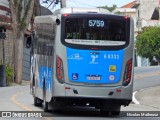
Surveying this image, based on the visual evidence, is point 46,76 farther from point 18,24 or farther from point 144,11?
A: point 144,11

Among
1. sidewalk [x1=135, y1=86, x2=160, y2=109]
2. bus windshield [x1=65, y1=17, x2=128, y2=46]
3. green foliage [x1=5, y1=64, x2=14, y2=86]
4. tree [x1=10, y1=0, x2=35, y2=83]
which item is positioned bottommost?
green foliage [x1=5, y1=64, x2=14, y2=86]

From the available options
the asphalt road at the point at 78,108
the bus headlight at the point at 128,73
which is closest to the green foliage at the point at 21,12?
the asphalt road at the point at 78,108

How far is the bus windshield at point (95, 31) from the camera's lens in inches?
736

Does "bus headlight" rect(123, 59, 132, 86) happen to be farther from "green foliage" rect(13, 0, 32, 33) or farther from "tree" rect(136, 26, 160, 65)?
"tree" rect(136, 26, 160, 65)

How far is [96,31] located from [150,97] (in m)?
11.2

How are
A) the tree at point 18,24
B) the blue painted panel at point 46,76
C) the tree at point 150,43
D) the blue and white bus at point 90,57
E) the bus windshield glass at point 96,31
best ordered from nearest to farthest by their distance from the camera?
the blue and white bus at point 90,57 < the bus windshield glass at point 96,31 < the blue painted panel at point 46,76 < the tree at point 18,24 < the tree at point 150,43

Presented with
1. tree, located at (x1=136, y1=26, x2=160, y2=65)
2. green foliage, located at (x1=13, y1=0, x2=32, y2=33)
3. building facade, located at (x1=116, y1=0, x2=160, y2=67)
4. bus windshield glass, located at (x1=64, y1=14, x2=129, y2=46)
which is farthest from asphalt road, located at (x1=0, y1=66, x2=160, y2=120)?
building facade, located at (x1=116, y1=0, x2=160, y2=67)

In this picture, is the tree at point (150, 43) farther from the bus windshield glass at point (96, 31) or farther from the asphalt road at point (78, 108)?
the bus windshield glass at point (96, 31)

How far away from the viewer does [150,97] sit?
2933cm

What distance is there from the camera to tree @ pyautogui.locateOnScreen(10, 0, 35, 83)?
144 ft

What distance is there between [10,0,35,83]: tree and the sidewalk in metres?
13.9

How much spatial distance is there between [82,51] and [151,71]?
103ft

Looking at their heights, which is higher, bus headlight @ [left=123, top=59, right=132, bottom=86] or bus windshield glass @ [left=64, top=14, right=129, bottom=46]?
bus windshield glass @ [left=64, top=14, right=129, bottom=46]

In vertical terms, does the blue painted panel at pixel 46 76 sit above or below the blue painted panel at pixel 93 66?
below
